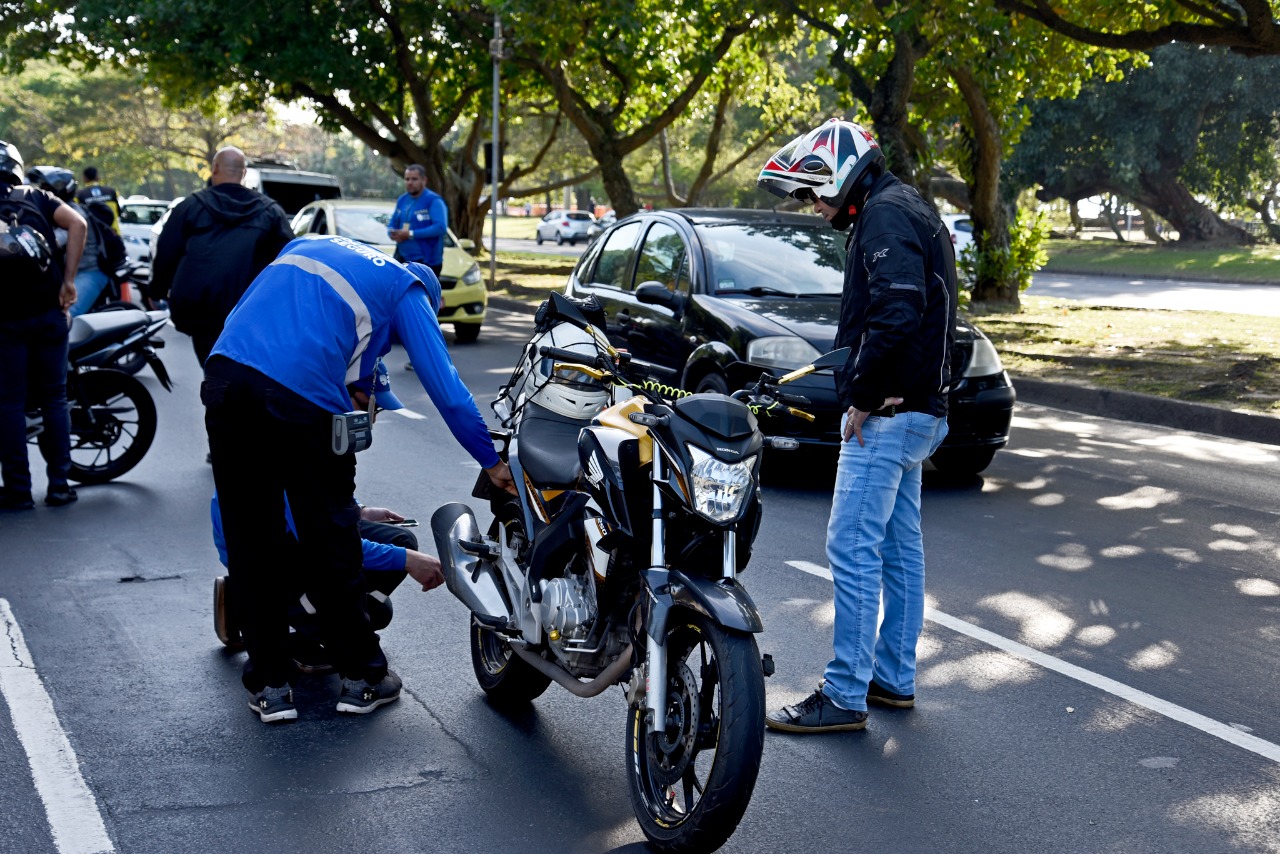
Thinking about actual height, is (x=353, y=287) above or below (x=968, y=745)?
above

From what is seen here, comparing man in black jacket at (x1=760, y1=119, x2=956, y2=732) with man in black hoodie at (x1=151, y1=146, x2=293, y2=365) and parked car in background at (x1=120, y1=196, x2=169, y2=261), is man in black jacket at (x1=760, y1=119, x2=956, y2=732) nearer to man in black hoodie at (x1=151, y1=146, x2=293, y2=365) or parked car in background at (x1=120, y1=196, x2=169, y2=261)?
man in black hoodie at (x1=151, y1=146, x2=293, y2=365)

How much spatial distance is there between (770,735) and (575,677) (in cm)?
81

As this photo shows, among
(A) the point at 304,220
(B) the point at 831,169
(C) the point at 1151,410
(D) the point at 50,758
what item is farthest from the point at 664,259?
(A) the point at 304,220

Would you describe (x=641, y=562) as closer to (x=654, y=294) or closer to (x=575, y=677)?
(x=575, y=677)

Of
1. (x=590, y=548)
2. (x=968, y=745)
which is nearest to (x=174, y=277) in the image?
(x=590, y=548)

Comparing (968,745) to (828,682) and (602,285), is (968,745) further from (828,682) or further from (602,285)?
(602,285)

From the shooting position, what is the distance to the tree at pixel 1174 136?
134 ft

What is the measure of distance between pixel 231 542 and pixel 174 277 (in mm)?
4017

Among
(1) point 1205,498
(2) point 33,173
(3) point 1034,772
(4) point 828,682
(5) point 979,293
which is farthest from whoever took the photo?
(5) point 979,293

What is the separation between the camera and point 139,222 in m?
31.8

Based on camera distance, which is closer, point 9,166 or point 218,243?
point 9,166

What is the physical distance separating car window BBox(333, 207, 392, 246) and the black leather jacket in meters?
13.2

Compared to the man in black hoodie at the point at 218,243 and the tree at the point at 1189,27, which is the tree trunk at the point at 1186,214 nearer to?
the tree at the point at 1189,27

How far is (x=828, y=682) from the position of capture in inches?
186
